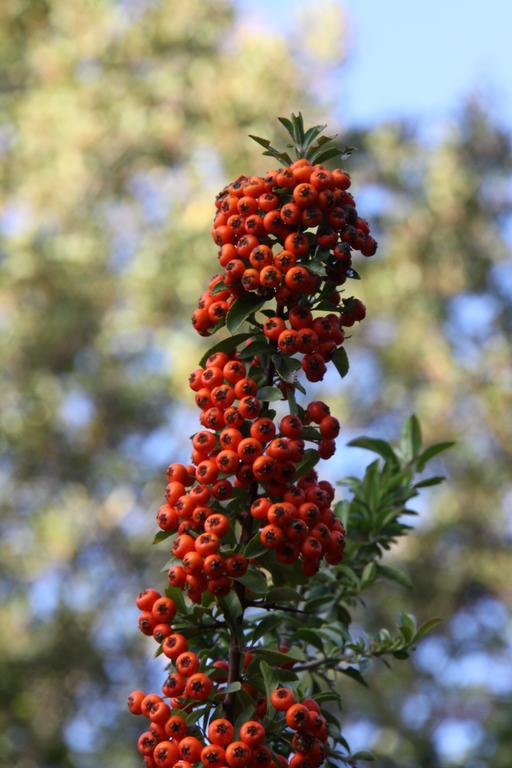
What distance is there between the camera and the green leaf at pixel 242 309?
9.32 ft

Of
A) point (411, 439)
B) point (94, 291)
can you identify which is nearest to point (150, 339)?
point (94, 291)

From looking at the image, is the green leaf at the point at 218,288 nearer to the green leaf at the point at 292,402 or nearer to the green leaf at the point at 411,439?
the green leaf at the point at 292,402

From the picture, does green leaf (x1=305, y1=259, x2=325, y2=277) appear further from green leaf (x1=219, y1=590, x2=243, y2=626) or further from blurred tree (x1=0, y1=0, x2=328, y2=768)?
blurred tree (x1=0, y1=0, x2=328, y2=768)

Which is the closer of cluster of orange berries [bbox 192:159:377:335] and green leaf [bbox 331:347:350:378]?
cluster of orange berries [bbox 192:159:377:335]

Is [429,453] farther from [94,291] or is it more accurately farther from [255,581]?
[94,291]

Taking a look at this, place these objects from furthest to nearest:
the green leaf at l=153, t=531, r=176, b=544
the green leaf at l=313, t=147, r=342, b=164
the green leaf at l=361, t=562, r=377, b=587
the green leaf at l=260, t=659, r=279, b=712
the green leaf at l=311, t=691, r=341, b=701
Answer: the green leaf at l=361, t=562, r=377, b=587
the green leaf at l=313, t=147, r=342, b=164
the green leaf at l=311, t=691, r=341, b=701
the green leaf at l=153, t=531, r=176, b=544
the green leaf at l=260, t=659, r=279, b=712

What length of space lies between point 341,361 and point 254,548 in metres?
0.63

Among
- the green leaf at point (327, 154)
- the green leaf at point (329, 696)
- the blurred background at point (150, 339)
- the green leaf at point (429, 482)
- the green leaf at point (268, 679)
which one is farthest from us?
the blurred background at point (150, 339)

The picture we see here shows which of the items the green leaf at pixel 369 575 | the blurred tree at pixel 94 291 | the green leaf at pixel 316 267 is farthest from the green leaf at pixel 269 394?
the blurred tree at pixel 94 291

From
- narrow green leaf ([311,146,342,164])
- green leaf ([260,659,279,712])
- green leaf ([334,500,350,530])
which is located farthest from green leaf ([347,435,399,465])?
green leaf ([260,659,279,712])

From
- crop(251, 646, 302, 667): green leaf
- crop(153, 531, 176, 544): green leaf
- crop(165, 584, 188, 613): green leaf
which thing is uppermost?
crop(153, 531, 176, 544): green leaf

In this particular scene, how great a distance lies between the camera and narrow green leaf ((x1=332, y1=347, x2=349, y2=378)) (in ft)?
9.55

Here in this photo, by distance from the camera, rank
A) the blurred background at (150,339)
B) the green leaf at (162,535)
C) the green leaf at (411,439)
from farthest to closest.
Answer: the blurred background at (150,339) < the green leaf at (411,439) < the green leaf at (162,535)

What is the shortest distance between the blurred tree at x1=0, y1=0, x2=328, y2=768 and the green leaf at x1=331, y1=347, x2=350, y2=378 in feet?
28.4
